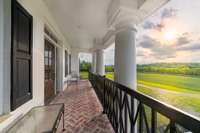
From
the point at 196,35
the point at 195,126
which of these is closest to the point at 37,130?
the point at 195,126

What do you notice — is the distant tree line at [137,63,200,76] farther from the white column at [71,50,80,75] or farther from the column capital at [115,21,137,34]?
the white column at [71,50,80,75]

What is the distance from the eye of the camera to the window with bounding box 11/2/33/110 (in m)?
1.48

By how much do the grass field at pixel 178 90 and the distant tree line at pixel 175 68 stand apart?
2.7 inches

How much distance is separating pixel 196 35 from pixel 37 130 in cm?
233

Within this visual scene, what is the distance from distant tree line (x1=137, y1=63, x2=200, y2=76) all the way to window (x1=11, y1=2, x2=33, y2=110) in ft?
6.85

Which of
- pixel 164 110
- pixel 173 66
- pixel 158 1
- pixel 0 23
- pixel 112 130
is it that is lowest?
pixel 112 130

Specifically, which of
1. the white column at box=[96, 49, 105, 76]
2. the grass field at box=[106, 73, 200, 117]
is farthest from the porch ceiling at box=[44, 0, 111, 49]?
the white column at box=[96, 49, 105, 76]

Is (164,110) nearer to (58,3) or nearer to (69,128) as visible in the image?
(69,128)

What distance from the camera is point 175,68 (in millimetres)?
1684

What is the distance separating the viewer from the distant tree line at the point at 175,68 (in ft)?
4.54

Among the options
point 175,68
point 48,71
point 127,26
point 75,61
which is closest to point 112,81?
point 127,26

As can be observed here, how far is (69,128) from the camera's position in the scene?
8.13 feet

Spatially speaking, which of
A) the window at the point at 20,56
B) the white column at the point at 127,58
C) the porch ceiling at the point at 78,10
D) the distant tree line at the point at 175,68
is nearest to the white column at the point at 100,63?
the porch ceiling at the point at 78,10

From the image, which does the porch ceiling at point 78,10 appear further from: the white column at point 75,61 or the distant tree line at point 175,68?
the white column at point 75,61
